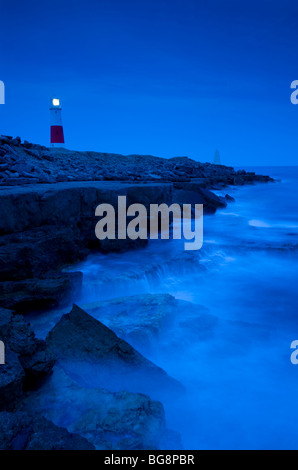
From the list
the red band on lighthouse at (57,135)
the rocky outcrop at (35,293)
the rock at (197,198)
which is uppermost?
the red band on lighthouse at (57,135)

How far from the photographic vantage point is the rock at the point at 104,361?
9.53 ft

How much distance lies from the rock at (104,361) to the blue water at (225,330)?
26 centimetres

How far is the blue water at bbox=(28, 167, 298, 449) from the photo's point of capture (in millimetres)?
2949

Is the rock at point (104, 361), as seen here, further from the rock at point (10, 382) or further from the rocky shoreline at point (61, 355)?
the rock at point (10, 382)

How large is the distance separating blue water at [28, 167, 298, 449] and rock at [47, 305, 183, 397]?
0.86 ft

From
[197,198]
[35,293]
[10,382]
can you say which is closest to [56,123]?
[197,198]

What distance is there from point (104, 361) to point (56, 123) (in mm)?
31163

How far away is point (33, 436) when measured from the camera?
6.07 ft

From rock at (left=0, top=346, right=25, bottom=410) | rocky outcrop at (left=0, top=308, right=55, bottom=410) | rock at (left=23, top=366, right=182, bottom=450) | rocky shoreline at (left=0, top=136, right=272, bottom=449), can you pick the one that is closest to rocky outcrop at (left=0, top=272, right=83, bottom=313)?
rocky shoreline at (left=0, top=136, right=272, bottom=449)

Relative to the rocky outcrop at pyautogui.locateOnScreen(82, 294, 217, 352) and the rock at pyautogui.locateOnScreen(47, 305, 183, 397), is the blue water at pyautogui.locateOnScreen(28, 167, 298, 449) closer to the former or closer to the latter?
the rocky outcrop at pyautogui.locateOnScreen(82, 294, 217, 352)

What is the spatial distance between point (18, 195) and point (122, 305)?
2.61 metres

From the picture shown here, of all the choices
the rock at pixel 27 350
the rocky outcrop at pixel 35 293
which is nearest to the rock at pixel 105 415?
the rock at pixel 27 350

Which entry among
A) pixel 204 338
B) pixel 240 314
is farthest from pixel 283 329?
pixel 204 338

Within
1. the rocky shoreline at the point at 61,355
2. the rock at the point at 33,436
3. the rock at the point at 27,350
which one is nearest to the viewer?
the rock at the point at 33,436
